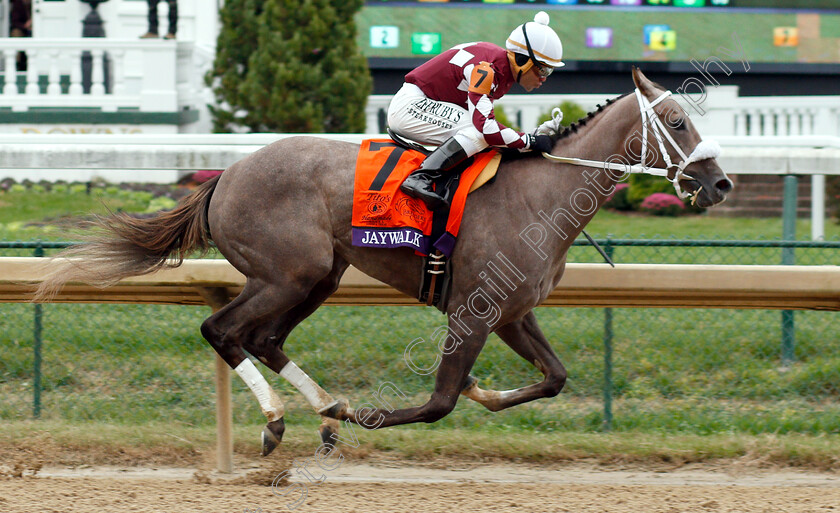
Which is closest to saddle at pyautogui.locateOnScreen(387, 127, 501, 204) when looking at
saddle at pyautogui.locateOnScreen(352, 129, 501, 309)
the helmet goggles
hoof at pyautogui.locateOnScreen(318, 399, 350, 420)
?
saddle at pyautogui.locateOnScreen(352, 129, 501, 309)

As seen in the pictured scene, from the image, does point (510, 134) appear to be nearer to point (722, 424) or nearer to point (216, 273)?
point (216, 273)

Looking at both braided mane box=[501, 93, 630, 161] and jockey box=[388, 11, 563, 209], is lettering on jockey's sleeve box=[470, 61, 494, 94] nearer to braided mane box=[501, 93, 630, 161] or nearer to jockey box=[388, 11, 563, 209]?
jockey box=[388, 11, 563, 209]

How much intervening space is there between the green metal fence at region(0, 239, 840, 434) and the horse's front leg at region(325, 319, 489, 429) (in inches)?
52.7

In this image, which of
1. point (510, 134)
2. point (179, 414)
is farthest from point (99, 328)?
point (510, 134)

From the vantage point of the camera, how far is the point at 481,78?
14.1ft

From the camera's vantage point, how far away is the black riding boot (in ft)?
14.2

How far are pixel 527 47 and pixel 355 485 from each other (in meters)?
2.25

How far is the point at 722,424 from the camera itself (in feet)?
18.7

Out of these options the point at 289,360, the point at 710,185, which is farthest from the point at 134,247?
the point at 710,185

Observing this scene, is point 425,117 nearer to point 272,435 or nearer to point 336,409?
point 336,409

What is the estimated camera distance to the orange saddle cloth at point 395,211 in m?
4.40

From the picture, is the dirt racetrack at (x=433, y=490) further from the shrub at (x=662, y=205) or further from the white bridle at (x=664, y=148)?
the shrub at (x=662, y=205)

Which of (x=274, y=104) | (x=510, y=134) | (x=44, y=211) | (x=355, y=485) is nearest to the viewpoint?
(x=510, y=134)

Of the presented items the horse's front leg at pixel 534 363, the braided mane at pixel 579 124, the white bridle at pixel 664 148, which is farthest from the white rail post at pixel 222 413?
the white bridle at pixel 664 148
